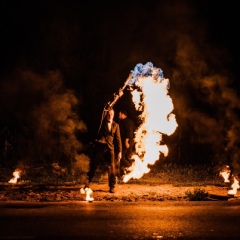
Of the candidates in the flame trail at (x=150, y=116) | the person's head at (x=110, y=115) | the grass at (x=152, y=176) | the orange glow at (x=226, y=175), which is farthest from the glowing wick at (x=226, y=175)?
the person's head at (x=110, y=115)

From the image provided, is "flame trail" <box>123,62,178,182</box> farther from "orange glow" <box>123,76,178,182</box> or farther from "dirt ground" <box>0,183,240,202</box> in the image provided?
"dirt ground" <box>0,183,240,202</box>

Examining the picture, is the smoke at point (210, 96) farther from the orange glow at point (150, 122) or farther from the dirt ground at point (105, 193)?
the dirt ground at point (105, 193)

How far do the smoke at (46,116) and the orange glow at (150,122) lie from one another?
7.96 ft

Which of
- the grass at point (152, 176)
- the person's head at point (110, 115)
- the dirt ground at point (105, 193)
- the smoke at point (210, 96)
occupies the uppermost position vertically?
the smoke at point (210, 96)

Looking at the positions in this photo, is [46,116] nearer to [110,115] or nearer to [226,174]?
[110,115]

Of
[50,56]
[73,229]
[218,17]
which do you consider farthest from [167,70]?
[73,229]

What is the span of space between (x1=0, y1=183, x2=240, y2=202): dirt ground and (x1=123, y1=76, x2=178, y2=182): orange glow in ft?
3.56

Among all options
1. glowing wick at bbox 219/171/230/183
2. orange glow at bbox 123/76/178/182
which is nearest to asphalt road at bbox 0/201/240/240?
glowing wick at bbox 219/171/230/183

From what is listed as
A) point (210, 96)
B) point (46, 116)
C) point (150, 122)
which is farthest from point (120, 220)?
point (210, 96)

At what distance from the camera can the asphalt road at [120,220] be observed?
8.51 m

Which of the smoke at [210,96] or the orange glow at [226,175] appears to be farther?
the smoke at [210,96]

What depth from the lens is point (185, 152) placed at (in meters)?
24.2

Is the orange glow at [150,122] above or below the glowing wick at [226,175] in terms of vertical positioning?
above

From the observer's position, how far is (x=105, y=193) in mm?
13836
